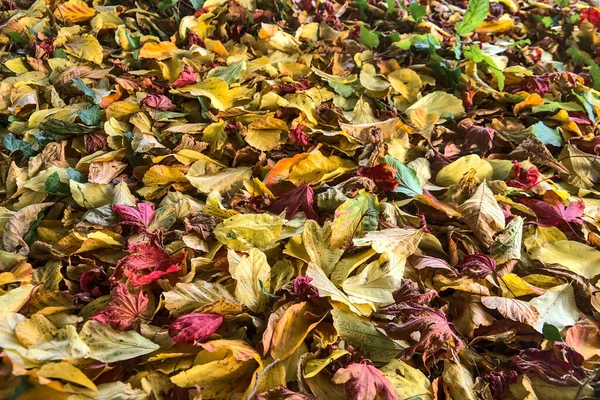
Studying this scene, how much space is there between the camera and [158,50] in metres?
1.01

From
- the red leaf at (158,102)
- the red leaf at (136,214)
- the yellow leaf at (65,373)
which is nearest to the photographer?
the yellow leaf at (65,373)

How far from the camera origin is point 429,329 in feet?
1.73

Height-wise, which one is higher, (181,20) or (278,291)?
(181,20)

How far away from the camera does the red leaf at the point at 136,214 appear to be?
662mm

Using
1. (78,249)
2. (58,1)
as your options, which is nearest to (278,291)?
(78,249)

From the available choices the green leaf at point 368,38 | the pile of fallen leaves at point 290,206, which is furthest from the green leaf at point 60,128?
the green leaf at point 368,38

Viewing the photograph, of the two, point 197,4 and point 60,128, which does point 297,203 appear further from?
point 197,4

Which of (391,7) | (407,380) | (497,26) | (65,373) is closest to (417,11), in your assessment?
(391,7)

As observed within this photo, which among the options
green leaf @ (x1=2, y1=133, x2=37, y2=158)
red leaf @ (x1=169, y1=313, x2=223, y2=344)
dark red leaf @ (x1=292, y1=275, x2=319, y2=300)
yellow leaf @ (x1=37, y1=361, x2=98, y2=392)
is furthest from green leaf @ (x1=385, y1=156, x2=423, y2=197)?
green leaf @ (x1=2, y1=133, x2=37, y2=158)

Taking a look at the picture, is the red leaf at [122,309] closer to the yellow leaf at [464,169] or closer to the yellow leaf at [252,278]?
the yellow leaf at [252,278]

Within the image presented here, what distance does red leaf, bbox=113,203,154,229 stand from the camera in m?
0.66

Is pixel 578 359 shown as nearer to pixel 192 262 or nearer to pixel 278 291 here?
pixel 278 291

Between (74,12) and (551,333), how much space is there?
44.7 inches

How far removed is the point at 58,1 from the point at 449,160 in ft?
3.18
